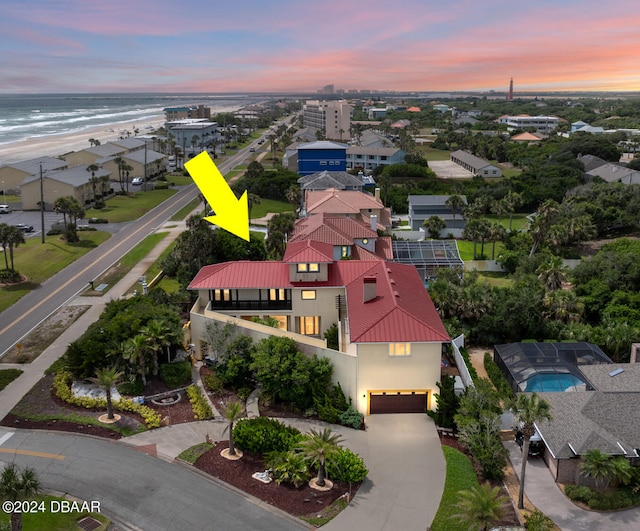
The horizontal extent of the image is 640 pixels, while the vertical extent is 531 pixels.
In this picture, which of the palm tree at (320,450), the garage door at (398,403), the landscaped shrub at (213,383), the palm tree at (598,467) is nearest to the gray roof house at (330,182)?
the landscaped shrub at (213,383)

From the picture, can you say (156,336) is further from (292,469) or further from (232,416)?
(292,469)

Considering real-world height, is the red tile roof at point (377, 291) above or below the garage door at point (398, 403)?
above

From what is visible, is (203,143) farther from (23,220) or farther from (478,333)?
(478,333)

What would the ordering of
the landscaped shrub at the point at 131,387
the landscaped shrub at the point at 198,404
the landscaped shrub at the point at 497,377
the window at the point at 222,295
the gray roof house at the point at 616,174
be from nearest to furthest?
the landscaped shrub at the point at 198,404
the landscaped shrub at the point at 131,387
the landscaped shrub at the point at 497,377
the window at the point at 222,295
the gray roof house at the point at 616,174

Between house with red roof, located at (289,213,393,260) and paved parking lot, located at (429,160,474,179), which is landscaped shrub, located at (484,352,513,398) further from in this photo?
paved parking lot, located at (429,160,474,179)

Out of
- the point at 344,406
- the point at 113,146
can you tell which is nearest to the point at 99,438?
the point at 344,406

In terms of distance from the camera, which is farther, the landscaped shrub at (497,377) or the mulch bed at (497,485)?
the landscaped shrub at (497,377)

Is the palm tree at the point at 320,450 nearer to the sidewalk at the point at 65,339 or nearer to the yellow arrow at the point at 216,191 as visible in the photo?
the yellow arrow at the point at 216,191
